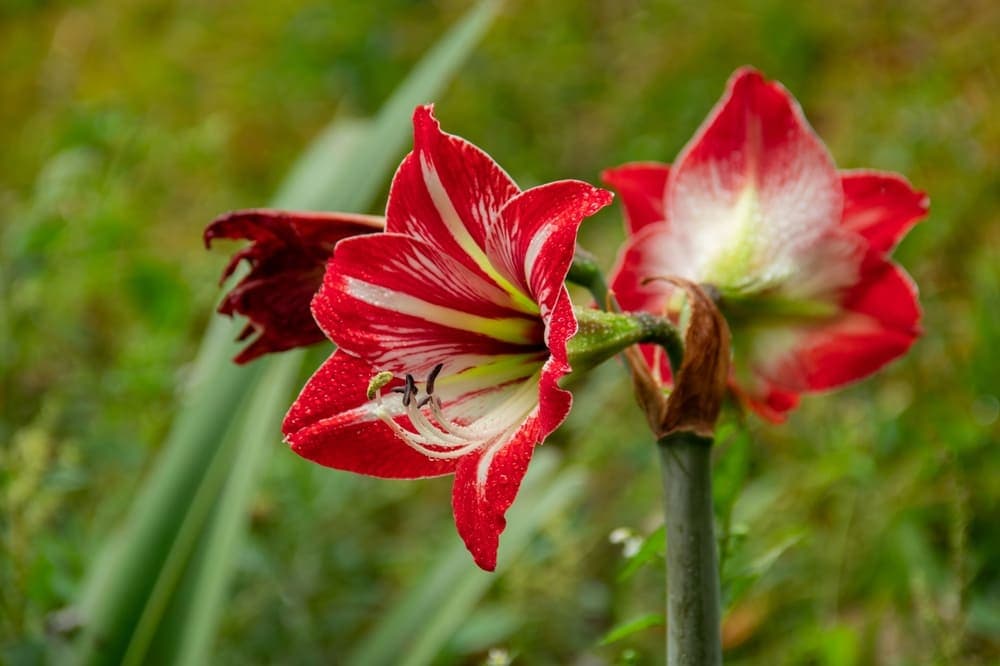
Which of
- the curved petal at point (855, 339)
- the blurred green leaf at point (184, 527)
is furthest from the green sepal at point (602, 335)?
the blurred green leaf at point (184, 527)

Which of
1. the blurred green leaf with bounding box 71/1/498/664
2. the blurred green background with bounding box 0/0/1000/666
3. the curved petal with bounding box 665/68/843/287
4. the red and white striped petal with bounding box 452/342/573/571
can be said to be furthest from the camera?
the blurred green background with bounding box 0/0/1000/666

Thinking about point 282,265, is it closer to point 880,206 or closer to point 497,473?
point 497,473

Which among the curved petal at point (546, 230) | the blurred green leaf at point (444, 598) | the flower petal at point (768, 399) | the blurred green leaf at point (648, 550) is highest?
the curved petal at point (546, 230)

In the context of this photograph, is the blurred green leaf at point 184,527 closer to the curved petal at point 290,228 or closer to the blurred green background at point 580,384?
the blurred green background at point 580,384

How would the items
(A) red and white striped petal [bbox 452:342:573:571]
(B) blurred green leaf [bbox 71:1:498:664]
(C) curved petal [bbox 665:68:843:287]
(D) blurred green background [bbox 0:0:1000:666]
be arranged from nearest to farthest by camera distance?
(A) red and white striped petal [bbox 452:342:573:571] < (C) curved petal [bbox 665:68:843:287] < (B) blurred green leaf [bbox 71:1:498:664] < (D) blurred green background [bbox 0:0:1000:666]

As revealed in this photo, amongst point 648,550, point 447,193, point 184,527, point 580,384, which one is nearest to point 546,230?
point 447,193

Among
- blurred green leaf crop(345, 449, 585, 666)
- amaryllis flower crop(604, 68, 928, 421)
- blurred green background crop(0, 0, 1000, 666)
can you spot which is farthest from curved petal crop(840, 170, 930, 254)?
blurred green leaf crop(345, 449, 585, 666)

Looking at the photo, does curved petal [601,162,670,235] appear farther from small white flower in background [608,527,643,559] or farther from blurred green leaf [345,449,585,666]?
blurred green leaf [345,449,585,666]
